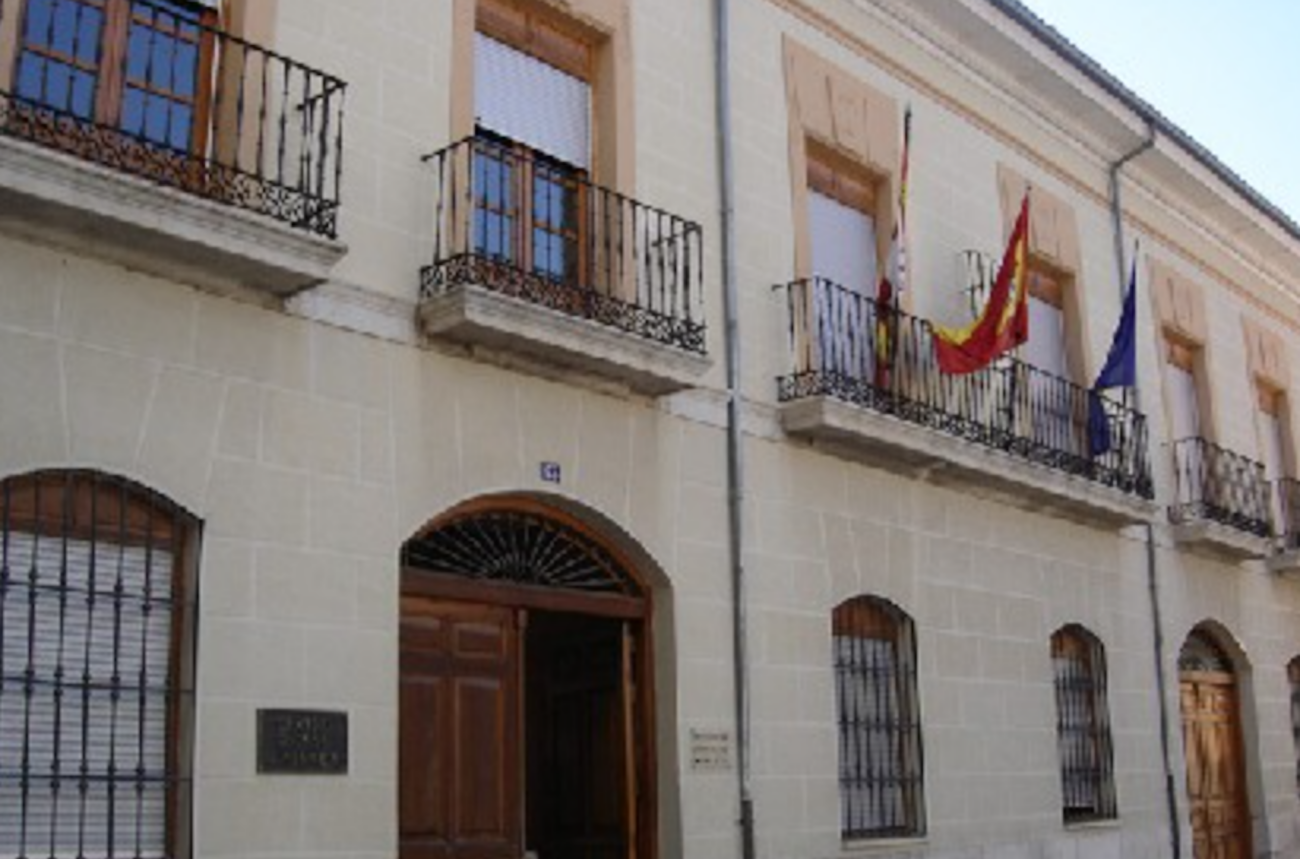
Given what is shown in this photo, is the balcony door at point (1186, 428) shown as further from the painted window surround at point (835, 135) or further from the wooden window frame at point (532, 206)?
the wooden window frame at point (532, 206)

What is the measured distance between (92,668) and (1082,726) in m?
8.66

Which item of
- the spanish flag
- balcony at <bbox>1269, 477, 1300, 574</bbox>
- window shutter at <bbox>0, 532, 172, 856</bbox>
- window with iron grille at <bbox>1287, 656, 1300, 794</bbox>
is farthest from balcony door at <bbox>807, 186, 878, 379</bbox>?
window with iron grille at <bbox>1287, 656, 1300, 794</bbox>

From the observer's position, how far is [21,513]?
6391 mm

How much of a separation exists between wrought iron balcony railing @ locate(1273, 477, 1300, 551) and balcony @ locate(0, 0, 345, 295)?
1195 centimetres

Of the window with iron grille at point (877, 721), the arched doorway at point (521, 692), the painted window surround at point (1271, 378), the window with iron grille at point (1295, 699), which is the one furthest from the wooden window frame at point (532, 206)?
the window with iron grille at point (1295, 699)

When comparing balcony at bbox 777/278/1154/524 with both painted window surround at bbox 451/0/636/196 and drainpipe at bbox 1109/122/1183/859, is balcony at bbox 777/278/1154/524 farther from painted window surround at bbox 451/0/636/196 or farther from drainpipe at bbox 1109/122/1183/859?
painted window surround at bbox 451/0/636/196

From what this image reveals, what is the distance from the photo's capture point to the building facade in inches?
261

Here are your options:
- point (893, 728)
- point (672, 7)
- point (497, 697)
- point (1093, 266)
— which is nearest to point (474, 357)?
point (497, 697)

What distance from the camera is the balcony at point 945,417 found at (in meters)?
10.3

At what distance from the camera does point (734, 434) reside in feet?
31.7

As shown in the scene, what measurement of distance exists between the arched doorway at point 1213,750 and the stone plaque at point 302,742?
950 centimetres

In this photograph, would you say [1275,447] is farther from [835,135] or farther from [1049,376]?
[835,135]

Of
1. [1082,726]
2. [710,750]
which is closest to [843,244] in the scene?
[710,750]

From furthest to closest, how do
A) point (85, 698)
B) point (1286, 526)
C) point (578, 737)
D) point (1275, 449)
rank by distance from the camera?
point (1275, 449) → point (1286, 526) → point (578, 737) → point (85, 698)
